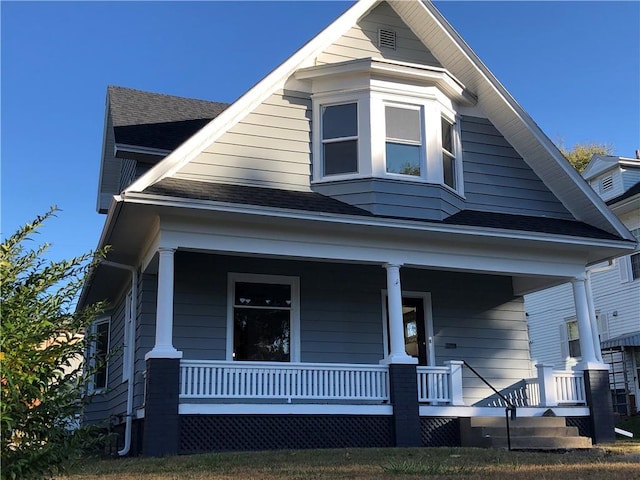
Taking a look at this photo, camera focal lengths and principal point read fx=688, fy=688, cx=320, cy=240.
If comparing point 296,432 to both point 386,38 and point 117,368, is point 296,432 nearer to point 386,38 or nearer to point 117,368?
point 117,368

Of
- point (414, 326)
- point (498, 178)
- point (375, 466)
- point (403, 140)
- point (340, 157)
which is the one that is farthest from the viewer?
point (414, 326)

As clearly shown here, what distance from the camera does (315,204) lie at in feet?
34.6

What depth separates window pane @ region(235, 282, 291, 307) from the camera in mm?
11523

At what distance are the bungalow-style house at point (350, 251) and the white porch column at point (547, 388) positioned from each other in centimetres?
3

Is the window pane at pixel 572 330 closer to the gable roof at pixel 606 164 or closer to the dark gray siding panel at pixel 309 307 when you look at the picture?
the gable roof at pixel 606 164

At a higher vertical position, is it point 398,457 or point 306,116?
point 306,116

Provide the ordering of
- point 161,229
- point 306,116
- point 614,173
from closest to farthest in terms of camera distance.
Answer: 1. point 161,229
2. point 306,116
3. point 614,173

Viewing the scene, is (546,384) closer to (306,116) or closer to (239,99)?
(306,116)

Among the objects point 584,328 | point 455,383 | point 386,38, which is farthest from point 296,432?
point 386,38

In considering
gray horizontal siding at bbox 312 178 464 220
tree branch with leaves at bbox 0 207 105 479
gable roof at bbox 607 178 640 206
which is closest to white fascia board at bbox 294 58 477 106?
gray horizontal siding at bbox 312 178 464 220

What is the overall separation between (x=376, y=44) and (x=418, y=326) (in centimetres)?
524

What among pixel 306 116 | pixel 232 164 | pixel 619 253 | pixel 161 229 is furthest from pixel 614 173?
pixel 161 229

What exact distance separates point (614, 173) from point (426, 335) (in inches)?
502

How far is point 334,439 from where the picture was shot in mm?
9820
